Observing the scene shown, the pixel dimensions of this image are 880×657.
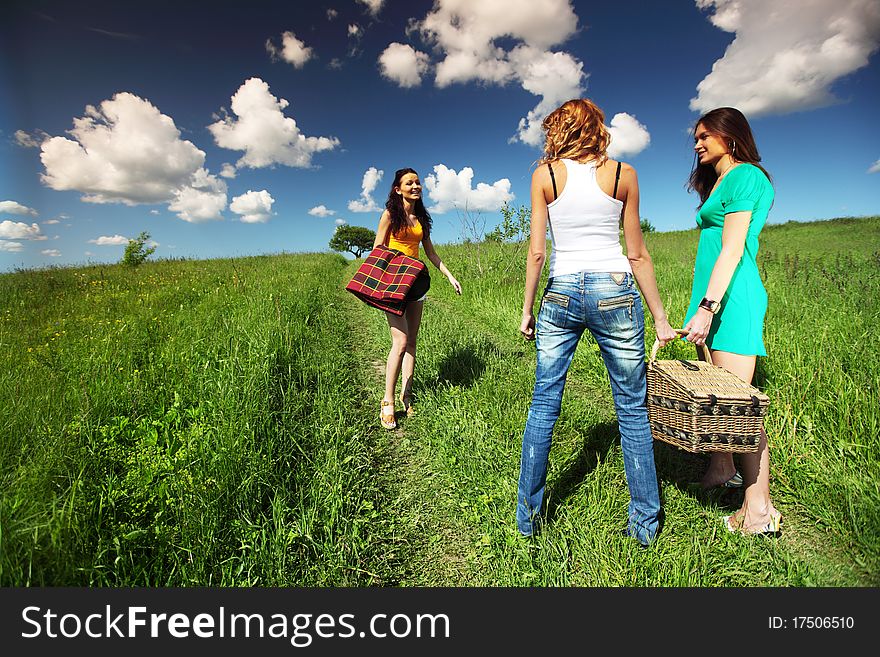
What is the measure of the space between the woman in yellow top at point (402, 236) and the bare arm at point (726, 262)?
1.78 m

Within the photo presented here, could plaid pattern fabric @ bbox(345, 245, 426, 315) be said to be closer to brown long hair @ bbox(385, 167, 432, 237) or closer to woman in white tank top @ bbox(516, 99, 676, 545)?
brown long hair @ bbox(385, 167, 432, 237)

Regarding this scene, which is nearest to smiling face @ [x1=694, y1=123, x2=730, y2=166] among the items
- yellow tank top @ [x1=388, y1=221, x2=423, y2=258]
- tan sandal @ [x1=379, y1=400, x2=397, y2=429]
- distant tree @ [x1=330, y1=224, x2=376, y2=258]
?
yellow tank top @ [x1=388, y1=221, x2=423, y2=258]

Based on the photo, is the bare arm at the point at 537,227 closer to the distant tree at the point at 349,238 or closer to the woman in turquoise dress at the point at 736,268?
the woman in turquoise dress at the point at 736,268

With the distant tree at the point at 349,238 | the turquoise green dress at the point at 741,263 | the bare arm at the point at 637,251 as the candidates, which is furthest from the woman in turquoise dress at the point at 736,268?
the distant tree at the point at 349,238

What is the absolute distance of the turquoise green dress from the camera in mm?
1885

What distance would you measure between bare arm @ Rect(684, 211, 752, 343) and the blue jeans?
0.38m

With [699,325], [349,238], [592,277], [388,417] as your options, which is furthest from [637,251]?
[349,238]

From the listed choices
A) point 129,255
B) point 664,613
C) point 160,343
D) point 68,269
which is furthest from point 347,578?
point 129,255

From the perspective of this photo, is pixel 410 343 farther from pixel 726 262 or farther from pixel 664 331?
pixel 726 262

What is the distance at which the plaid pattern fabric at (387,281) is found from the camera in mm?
3074

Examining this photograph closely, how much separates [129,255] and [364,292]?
611 inches

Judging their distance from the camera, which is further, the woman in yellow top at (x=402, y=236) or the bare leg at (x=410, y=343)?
the bare leg at (x=410, y=343)

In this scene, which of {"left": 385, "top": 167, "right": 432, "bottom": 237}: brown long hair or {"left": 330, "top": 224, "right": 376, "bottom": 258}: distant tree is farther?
{"left": 330, "top": 224, "right": 376, "bottom": 258}: distant tree

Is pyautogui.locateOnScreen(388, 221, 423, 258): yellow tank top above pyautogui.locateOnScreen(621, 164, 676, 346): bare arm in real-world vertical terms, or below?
above
